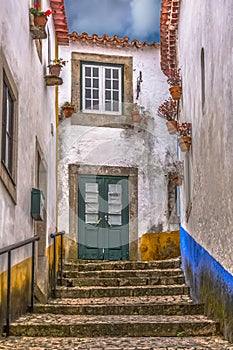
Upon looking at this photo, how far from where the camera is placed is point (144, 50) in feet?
45.7

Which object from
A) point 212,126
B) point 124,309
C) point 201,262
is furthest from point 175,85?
point 124,309

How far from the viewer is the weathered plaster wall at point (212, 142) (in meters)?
5.37

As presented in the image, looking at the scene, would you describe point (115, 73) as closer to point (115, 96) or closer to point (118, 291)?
point (115, 96)

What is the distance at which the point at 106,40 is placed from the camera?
44.9ft

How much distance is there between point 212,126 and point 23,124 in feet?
7.90

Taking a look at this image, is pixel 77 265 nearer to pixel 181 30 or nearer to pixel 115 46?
pixel 181 30

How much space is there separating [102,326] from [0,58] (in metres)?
3.04

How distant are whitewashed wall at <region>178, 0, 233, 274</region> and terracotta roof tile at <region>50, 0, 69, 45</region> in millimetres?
2930

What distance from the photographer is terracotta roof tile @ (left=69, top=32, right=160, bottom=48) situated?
13.5m

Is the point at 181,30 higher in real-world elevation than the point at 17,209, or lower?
higher

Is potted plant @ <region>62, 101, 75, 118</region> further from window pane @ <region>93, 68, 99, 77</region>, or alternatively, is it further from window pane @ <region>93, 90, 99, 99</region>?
window pane @ <region>93, 68, 99, 77</region>

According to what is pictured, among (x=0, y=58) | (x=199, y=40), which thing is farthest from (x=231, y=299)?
(x=199, y=40)

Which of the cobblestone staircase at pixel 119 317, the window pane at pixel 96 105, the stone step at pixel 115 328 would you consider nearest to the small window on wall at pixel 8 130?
the stone step at pixel 115 328

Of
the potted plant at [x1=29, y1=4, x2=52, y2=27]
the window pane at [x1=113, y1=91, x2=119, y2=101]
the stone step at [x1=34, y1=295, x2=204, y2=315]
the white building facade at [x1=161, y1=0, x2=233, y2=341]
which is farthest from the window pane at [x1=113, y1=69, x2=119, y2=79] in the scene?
the stone step at [x1=34, y1=295, x2=204, y2=315]
